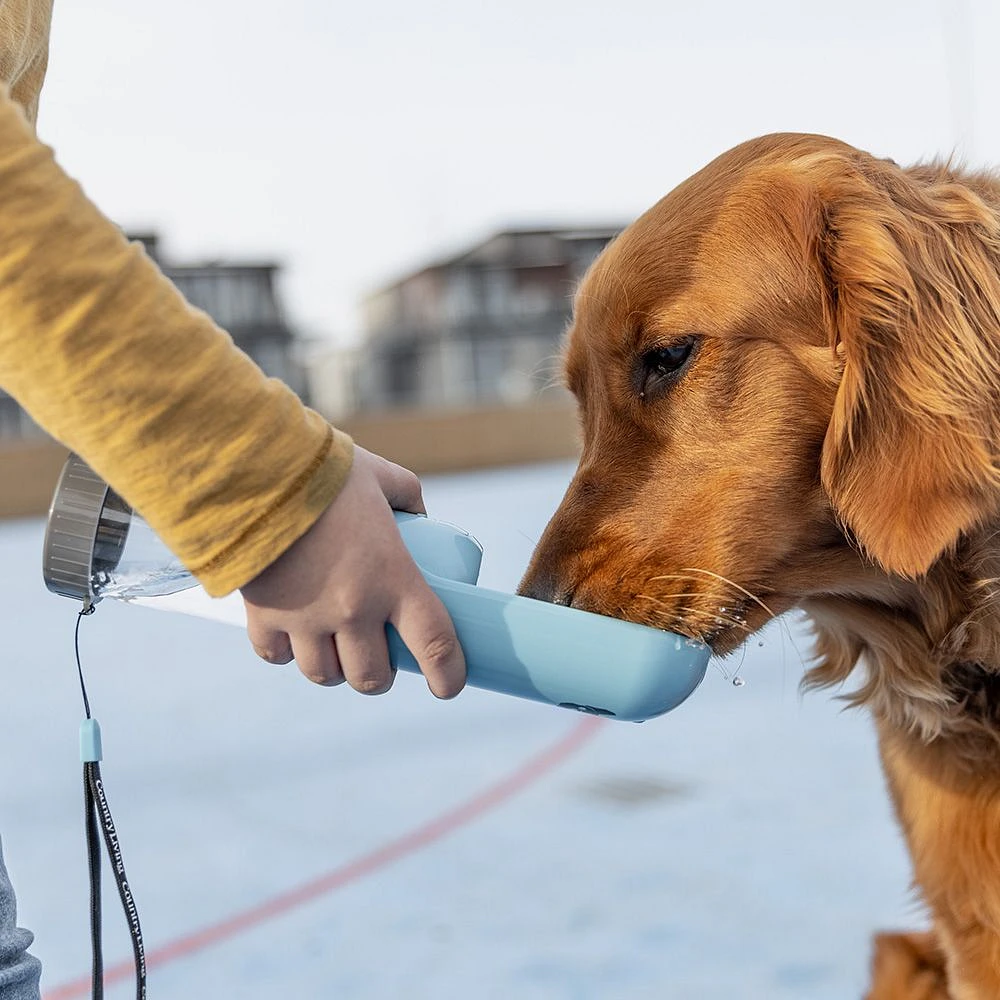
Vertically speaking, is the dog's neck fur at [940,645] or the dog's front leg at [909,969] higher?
the dog's neck fur at [940,645]

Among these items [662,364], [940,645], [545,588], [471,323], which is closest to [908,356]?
[662,364]

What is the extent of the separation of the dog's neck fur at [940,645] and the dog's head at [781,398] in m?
0.06

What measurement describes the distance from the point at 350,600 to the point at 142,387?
0.87ft

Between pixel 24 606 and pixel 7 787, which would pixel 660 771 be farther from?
pixel 24 606

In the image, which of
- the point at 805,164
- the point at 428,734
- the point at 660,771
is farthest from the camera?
the point at 428,734

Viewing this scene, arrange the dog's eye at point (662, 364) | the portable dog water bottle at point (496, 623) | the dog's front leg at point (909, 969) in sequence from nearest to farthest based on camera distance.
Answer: the portable dog water bottle at point (496, 623) → the dog's eye at point (662, 364) → the dog's front leg at point (909, 969)

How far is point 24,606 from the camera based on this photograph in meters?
8.25

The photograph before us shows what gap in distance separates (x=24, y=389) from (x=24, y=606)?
7.79 m

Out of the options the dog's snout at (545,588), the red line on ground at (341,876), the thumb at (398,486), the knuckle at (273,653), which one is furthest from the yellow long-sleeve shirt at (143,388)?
the red line on ground at (341,876)

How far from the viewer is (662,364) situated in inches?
69.6

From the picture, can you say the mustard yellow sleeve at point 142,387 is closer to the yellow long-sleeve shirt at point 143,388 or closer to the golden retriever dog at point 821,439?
the yellow long-sleeve shirt at point 143,388

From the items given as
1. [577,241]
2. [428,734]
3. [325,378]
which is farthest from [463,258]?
[428,734]

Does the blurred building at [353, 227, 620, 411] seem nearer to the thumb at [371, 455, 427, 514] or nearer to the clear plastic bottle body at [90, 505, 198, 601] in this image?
the clear plastic bottle body at [90, 505, 198, 601]

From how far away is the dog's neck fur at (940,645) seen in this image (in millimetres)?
1788
